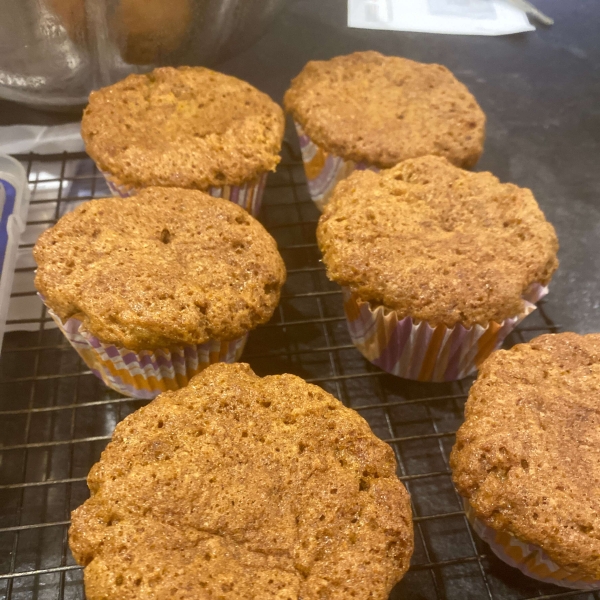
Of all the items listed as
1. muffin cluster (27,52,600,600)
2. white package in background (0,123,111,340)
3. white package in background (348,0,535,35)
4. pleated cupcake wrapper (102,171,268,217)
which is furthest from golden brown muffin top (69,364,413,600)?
white package in background (348,0,535,35)

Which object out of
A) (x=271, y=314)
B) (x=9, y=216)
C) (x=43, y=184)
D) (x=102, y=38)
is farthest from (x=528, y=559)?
(x=43, y=184)

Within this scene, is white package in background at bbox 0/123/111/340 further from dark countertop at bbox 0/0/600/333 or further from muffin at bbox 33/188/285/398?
muffin at bbox 33/188/285/398

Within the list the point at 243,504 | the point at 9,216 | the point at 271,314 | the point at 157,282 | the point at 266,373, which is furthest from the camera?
the point at 9,216

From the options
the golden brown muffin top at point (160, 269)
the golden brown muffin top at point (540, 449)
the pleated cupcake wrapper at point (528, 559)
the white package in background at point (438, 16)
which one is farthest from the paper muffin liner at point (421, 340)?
the white package in background at point (438, 16)

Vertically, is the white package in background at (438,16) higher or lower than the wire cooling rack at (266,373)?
higher

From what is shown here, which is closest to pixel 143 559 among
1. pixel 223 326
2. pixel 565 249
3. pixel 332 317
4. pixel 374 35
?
pixel 223 326

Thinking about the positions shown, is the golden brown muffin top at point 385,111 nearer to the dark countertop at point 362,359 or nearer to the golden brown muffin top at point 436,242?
the golden brown muffin top at point 436,242

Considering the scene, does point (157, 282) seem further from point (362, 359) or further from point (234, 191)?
point (362, 359)

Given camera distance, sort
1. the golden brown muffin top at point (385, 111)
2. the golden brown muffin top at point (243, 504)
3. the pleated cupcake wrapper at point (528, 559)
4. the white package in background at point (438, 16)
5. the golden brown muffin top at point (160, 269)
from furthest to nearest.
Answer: the white package in background at point (438, 16) → the golden brown muffin top at point (385, 111) → the golden brown muffin top at point (160, 269) → the pleated cupcake wrapper at point (528, 559) → the golden brown muffin top at point (243, 504)
